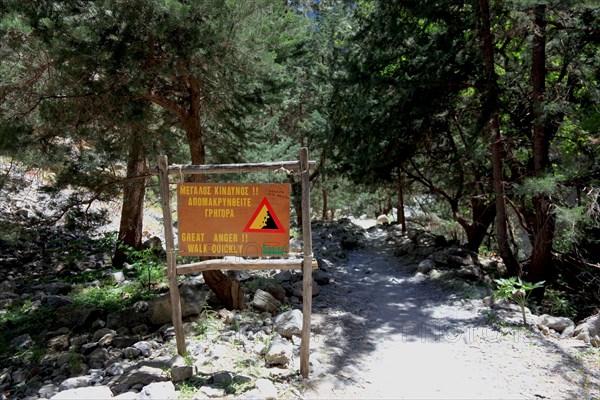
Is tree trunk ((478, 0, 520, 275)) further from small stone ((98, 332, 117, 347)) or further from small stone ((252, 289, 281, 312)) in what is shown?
small stone ((98, 332, 117, 347))

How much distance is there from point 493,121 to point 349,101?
13.4 ft

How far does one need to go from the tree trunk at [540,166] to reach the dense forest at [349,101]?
3cm

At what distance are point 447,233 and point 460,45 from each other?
14.0 m

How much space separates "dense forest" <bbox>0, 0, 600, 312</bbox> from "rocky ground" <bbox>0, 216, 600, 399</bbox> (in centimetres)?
149

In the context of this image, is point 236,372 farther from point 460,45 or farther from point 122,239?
point 460,45

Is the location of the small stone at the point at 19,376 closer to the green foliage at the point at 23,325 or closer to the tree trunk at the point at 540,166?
the green foliage at the point at 23,325

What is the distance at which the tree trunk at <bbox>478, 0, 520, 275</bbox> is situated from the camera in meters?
9.14

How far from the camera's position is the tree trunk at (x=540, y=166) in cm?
887

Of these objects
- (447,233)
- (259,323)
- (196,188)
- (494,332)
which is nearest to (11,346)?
(259,323)

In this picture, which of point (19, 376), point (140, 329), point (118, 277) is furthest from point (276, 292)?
point (118, 277)

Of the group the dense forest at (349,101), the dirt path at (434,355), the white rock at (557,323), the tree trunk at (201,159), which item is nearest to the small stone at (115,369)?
the tree trunk at (201,159)

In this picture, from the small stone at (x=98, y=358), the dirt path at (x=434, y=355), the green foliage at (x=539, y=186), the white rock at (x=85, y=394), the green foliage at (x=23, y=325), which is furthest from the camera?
the green foliage at (x=539, y=186)

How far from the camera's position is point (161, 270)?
368 inches

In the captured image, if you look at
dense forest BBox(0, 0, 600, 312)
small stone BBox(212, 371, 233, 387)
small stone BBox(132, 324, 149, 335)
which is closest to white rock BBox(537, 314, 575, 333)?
dense forest BBox(0, 0, 600, 312)
